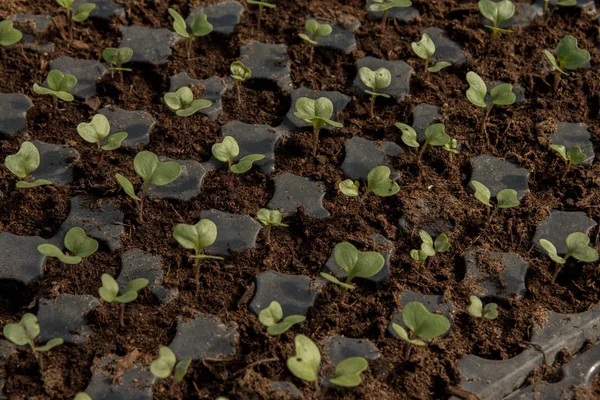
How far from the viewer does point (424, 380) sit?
1.77 metres

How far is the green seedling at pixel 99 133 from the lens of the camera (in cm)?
212

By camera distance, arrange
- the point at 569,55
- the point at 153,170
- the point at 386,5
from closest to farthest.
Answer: the point at 153,170, the point at 569,55, the point at 386,5

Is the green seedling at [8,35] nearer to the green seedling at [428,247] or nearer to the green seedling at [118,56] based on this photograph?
the green seedling at [118,56]

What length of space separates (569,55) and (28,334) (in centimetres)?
164

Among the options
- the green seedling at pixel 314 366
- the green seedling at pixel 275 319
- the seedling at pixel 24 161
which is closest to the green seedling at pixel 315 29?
the seedling at pixel 24 161

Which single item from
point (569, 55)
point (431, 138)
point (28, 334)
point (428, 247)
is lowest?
point (28, 334)

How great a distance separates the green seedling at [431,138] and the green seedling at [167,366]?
2.78 ft

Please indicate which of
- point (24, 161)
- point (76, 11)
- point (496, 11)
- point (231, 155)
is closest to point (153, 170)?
point (231, 155)

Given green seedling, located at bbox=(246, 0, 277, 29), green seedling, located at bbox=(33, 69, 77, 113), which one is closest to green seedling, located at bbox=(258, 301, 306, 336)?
green seedling, located at bbox=(33, 69, 77, 113)

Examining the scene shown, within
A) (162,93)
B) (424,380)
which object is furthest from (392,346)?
(162,93)

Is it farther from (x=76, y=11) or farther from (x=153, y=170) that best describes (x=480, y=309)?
(x=76, y=11)

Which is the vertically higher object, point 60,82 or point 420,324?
point 60,82

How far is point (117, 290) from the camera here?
5.88 feet

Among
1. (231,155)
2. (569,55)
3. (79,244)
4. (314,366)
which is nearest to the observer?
(314,366)
